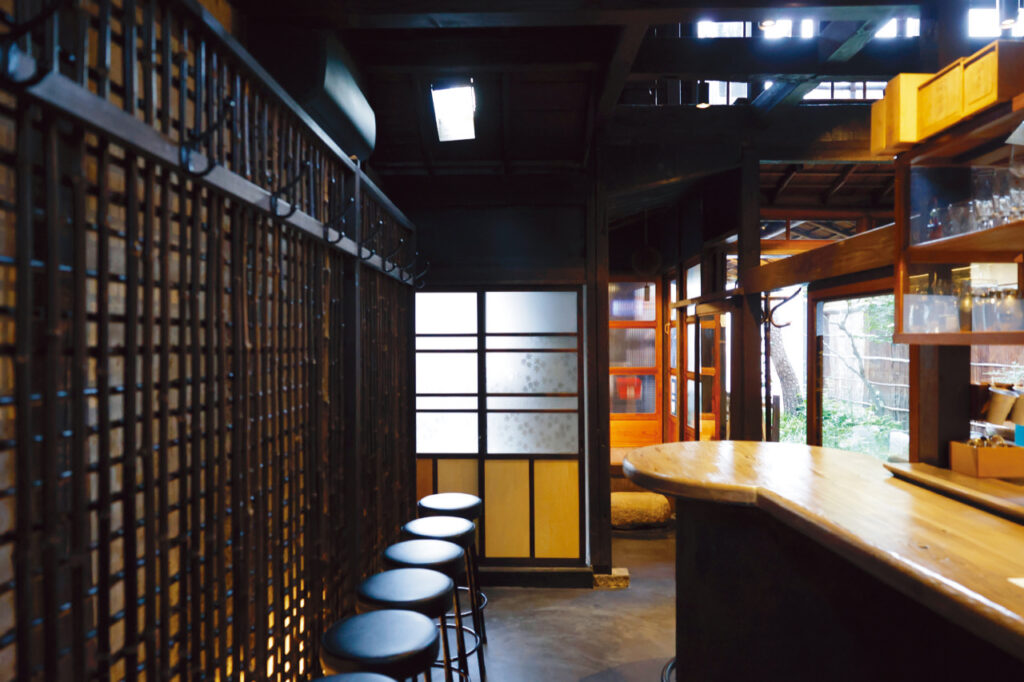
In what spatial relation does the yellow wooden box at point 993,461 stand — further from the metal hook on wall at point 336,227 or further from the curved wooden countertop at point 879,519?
the metal hook on wall at point 336,227

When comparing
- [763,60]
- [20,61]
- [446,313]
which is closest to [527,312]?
[446,313]

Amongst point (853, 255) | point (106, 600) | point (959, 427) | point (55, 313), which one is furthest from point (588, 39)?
point (106, 600)

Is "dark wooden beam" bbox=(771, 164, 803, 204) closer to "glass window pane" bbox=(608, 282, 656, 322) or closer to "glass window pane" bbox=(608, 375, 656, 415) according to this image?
"glass window pane" bbox=(608, 282, 656, 322)

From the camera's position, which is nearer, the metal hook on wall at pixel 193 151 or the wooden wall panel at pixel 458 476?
the metal hook on wall at pixel 193 151

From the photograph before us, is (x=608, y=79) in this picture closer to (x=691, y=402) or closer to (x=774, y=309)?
(x=774, y=309)

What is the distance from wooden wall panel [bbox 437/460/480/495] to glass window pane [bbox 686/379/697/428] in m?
2.59

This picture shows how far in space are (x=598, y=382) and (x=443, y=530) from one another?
2.32 m

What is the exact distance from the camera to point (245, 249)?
2016mm

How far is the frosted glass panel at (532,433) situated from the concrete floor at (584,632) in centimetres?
116

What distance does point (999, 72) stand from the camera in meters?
1.96

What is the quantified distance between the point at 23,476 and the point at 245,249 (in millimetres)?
1048

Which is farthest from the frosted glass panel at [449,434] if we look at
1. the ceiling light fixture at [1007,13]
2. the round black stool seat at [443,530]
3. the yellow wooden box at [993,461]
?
the ceiling light fixture at [1007,13]

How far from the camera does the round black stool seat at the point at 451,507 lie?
3.75 meters

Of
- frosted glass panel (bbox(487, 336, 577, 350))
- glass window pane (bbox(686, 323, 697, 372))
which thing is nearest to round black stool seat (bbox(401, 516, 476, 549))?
frosted glass panel (bbox(487, 336, 577, 350))
